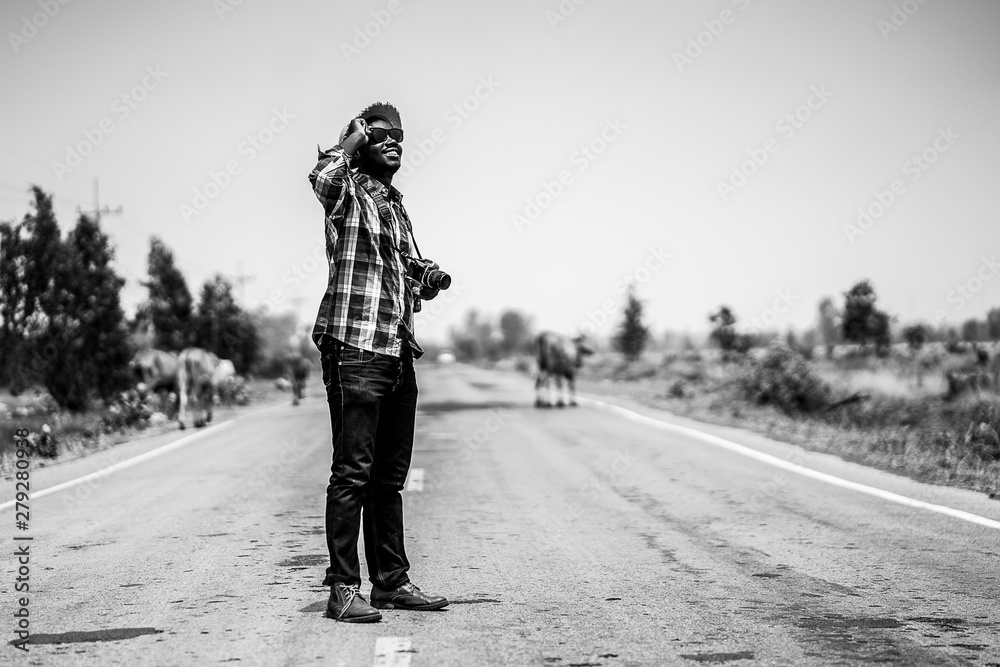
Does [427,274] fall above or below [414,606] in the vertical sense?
above

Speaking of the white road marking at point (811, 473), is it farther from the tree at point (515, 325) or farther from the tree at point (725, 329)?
the tree at point (515, 325)

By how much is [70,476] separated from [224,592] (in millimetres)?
6325

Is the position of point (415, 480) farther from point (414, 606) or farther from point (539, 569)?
point (414, 606)

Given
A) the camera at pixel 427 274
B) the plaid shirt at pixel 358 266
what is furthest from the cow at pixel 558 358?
the plaid shirt at pixel 358 266

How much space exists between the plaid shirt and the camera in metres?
0.08

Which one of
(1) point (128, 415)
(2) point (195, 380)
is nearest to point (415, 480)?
(2) point (195, 380)

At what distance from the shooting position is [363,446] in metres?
4.31

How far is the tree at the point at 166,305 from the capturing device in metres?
35.0

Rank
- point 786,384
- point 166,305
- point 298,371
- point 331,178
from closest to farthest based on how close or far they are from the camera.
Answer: point 331,178
point 786,384
point 298,371
point 166,305

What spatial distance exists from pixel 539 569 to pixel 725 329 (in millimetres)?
36126

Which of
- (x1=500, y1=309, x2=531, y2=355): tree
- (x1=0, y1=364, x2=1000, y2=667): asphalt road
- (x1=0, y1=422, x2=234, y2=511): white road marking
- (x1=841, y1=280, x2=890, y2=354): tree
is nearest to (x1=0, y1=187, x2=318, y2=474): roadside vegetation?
(x1=0, y1=422, x2=234, y2=511): white road marking

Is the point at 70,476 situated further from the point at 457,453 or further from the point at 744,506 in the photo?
the point at 744,506

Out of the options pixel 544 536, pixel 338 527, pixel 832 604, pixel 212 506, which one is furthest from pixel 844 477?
pixel 338 527

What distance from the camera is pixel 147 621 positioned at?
4270 mm
